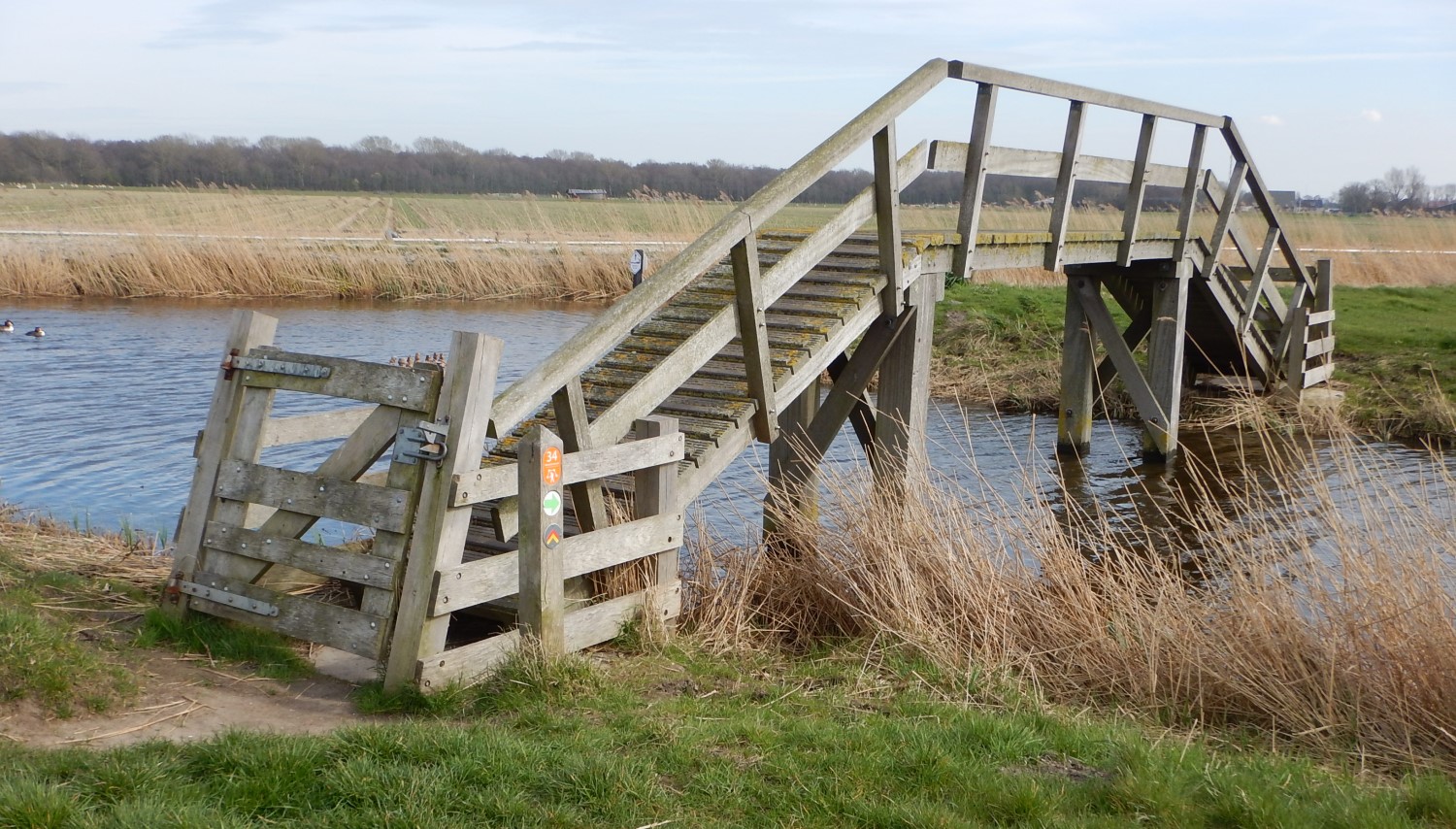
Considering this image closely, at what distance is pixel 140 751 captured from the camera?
4.12 meters

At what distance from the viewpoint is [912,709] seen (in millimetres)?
5137

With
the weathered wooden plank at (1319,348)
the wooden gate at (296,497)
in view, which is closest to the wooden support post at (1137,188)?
the weathered wooden plank at (1319,348)

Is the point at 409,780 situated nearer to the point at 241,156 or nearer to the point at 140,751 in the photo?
the point at 140,751

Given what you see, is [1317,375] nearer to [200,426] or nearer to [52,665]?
[200,426]

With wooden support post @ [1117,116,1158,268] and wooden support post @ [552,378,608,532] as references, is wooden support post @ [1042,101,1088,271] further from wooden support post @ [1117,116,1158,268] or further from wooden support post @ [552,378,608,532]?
wooden support post @ [552,378,608,532]

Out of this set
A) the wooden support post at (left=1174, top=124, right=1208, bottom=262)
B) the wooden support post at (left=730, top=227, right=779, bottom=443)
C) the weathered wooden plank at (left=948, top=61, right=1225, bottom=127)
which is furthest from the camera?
the wooden support post at (left=1174, top=124, right=1208, bottom=262)

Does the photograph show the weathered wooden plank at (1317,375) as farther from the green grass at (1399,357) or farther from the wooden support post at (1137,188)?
the wooden support post at (1137,188)

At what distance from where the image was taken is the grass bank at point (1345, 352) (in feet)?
49.6

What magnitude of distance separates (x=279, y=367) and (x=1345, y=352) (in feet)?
53.6

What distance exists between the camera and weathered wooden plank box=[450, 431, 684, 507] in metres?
5.14

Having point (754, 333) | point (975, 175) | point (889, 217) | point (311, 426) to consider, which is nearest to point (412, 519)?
point (311, 426)

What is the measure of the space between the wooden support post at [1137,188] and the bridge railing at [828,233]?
0.04 ft

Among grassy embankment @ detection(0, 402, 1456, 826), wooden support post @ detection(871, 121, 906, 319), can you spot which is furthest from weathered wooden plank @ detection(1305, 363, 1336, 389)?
grassy embankment @ detection(0, 402, 1456, 826)

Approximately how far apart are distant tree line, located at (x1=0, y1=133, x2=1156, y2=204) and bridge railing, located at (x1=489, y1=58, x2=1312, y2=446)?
5167 centimetres
